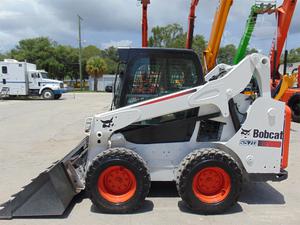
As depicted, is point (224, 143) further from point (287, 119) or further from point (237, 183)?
point (287, 119)

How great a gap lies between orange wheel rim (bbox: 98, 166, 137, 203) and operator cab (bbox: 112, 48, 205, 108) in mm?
981

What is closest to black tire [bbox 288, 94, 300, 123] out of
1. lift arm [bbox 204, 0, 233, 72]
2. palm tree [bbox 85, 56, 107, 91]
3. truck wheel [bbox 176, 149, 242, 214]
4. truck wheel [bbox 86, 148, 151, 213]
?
lift arm [bbox 204, 0, 233, 72]

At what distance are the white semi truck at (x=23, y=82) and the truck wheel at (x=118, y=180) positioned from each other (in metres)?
24.7

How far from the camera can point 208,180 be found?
4629 mm

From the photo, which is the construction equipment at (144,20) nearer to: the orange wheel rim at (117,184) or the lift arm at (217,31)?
the lift arm at (217,31)

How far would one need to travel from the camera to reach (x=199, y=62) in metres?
4.96

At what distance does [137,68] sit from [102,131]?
→ 3.41 feet

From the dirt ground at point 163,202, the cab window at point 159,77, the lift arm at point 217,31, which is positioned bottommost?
the dirt ground at point 163,202

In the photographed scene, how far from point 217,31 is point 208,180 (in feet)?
25.3

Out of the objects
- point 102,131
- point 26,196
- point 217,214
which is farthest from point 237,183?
point 26,196

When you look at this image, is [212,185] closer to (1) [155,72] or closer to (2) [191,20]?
(1) [155,72]

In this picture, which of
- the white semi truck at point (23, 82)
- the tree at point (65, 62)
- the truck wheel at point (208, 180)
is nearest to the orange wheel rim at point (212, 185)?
the truck wheel at point (208, 180)

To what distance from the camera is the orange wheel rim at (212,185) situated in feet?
15.0

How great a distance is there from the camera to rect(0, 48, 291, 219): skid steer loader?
4.53 metres
